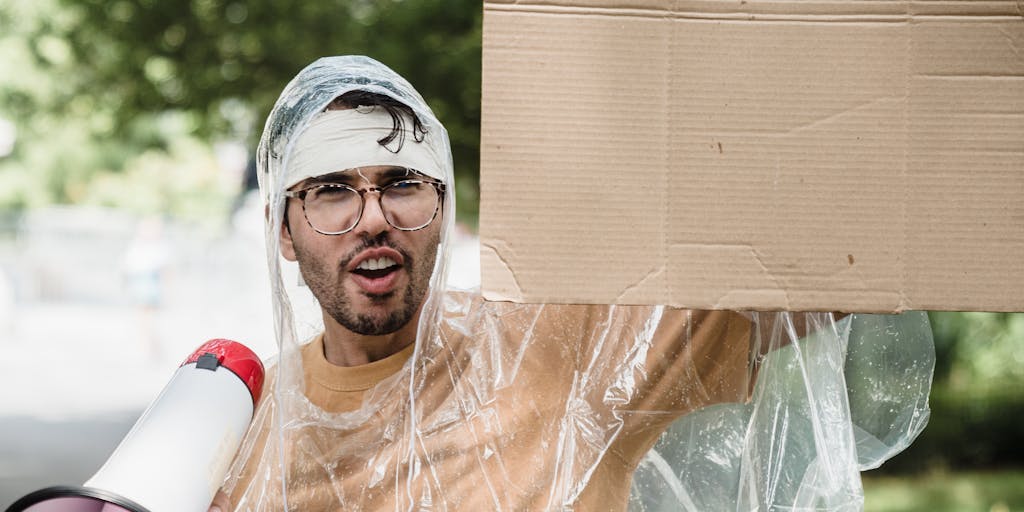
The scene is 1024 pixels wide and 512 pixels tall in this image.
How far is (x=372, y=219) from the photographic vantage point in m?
1.97

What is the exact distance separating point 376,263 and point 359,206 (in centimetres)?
10

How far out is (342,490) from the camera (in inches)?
73.5

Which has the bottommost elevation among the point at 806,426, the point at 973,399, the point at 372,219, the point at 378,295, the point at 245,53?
the point at 973,399

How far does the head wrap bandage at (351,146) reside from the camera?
1.99 metres

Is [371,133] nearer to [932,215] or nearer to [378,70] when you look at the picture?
[378,70]

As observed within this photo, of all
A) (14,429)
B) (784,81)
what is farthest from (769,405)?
(14,429)

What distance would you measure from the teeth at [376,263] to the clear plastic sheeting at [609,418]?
0.34 feet

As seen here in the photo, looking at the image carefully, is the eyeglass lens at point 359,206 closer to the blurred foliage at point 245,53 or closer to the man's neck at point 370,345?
the man's neck at point 370,345

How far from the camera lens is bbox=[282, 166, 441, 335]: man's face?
6.50 ft

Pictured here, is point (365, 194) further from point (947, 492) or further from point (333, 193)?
point (947, 492)

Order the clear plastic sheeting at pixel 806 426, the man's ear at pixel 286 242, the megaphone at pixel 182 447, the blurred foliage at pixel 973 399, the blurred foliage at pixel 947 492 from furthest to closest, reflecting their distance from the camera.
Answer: the blurred foliage at pixel 973 399, the blurred foliage at pixel 947 492, the man's ear at pixel 286 242, the clear plastic sheeting at pixel 806 426, the megaphone at pixel 182 447

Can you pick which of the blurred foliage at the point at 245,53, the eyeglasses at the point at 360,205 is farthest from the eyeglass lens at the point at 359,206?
the blurred foliage at the point at 245,53

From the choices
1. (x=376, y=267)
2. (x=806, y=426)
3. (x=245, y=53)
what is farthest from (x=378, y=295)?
(x=245, y=53)

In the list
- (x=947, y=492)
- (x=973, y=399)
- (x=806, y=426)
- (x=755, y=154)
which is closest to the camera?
(x=755, y=154)
